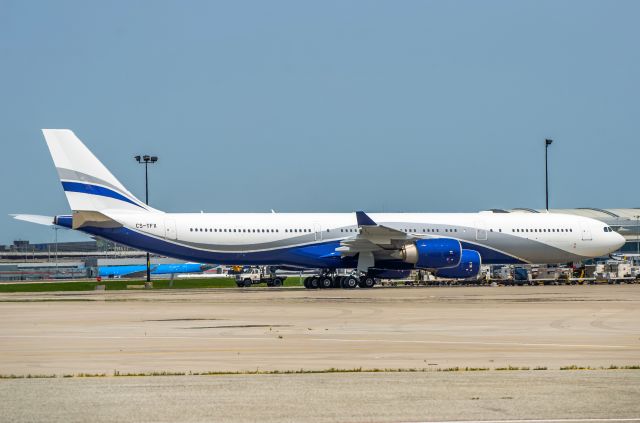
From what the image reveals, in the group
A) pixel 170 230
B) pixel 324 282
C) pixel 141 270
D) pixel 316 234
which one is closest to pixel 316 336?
pixel 170 230

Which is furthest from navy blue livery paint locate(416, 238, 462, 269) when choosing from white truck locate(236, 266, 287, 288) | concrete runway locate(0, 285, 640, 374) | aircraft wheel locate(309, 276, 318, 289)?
white truck locate(236, 266, 287, 288)

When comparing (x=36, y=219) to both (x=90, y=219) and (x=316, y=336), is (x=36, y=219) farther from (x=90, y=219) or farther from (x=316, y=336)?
(x=316, y=336)

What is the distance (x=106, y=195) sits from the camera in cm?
5478

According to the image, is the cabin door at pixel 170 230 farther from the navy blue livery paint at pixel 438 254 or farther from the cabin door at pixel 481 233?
the cabin door at pixel 481 233

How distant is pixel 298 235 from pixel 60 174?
13163mm

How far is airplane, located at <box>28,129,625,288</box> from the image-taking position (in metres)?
54.2

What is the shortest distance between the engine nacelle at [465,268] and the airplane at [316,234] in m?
0.06

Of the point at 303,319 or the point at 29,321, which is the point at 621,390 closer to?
the point at 303,319

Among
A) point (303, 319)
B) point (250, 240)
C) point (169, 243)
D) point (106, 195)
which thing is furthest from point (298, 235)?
point (303, 319)

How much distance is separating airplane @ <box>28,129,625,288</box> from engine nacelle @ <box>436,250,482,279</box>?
0.18 feet

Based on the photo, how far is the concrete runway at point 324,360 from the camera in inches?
467

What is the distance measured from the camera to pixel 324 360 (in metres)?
17.5

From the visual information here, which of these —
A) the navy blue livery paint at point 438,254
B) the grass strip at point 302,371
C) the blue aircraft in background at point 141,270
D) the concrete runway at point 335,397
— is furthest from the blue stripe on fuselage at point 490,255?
the blue aircraft in background at point 141,270

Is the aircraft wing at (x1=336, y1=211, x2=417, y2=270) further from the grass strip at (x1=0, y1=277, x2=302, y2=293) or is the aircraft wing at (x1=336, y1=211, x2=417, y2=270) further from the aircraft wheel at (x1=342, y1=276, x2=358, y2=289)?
the grass strip at (x1=0, y1=277, x2=302, y2=293)
